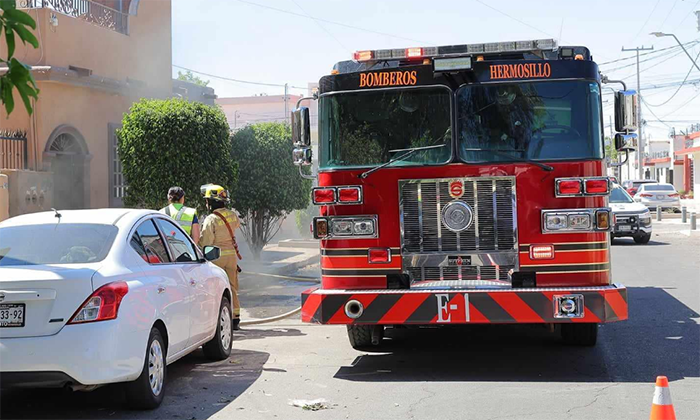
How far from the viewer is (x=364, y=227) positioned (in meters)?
7.93

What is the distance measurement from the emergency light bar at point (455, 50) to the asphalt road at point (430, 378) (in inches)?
114

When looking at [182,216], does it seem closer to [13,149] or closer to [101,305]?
[101,305]

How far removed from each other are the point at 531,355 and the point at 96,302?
4447mm

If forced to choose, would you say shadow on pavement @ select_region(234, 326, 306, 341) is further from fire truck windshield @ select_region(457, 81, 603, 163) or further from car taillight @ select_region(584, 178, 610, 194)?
car taillight @ select_region(584, 178, 610, 194)

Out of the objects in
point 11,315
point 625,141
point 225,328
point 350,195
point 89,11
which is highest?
point 89,11

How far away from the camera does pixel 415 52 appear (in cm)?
802

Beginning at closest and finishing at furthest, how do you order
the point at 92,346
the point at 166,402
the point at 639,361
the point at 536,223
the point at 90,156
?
the point at 92,346 → the point at 166,402 → the point at 536,223 → the point at 639,361 → the point at 90,156

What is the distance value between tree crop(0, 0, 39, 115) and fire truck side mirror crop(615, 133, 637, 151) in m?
5.51

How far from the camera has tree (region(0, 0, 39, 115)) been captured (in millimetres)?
4812

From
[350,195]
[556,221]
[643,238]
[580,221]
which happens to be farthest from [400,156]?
[643,238]

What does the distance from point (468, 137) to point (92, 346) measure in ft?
12.4

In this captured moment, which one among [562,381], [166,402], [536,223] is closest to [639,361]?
[562,381]

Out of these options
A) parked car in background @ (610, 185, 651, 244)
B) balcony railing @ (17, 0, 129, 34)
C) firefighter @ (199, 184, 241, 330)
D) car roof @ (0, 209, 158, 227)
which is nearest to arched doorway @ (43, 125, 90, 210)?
balcony railing @ (17, 0, 129, 34)

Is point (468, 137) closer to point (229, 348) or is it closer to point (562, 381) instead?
point (562, 381)
